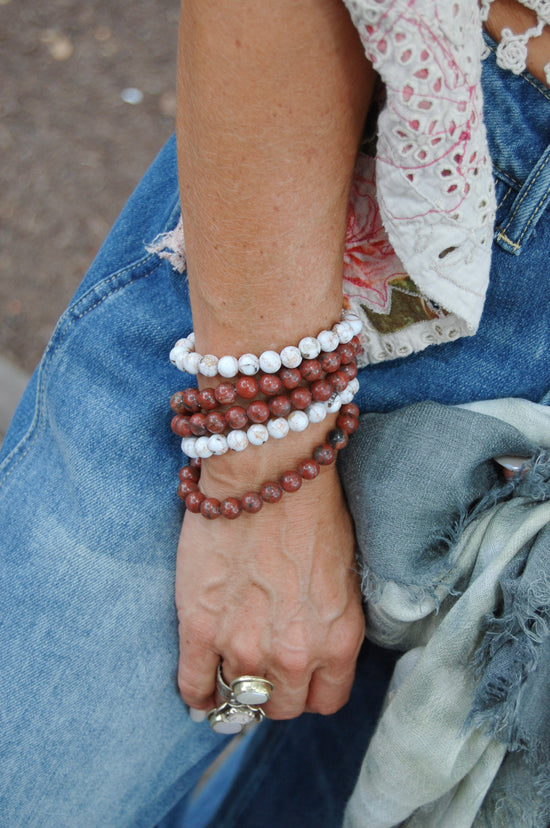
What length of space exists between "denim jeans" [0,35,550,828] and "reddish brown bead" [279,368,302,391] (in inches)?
7.0

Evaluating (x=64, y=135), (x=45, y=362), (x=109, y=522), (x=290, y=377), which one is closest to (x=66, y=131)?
(x=64, y=135)

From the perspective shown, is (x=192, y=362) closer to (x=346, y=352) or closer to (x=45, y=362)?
(x=346, y=352)

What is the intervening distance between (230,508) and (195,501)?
5 centimetres

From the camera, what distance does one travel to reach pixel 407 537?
2.69ft

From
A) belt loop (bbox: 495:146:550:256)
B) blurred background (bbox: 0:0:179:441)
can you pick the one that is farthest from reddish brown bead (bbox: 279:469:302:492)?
blurred background (bbox: 0:0:179:441)

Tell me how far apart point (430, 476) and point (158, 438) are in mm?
362

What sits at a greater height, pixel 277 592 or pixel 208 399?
pixel 208 399

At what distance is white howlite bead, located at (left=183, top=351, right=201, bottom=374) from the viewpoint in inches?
30.8

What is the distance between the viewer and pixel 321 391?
77 cm

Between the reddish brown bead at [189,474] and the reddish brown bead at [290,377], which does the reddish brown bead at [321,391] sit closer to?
the reddish brown bead at [290,377]

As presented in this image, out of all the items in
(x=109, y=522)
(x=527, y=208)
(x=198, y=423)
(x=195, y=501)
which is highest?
(x=527, y=208)

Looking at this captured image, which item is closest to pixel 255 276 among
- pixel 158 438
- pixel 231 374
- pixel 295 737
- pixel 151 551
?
pixel 231 374

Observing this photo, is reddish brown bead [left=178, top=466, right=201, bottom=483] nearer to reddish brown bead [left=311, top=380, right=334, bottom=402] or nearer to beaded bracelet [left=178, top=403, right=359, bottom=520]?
beaded bracelet [left=178, top=403, right=359, bottom=520]

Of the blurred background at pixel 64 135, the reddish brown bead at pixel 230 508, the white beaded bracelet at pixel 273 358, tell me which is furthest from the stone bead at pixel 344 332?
the blurred background at pixel 64 135
